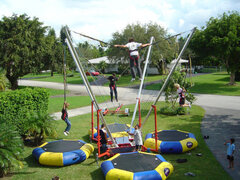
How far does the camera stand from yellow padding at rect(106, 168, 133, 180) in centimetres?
764

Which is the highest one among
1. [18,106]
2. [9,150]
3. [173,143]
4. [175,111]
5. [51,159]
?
[18,106]

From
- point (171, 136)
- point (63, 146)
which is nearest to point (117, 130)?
point (171, 136)

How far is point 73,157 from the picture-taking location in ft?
32.0

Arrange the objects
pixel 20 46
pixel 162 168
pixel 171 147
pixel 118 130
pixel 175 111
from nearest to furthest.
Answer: pixel 162 168, pixel 171 147, pixel 118 130, pixel 175 111, pixel 20 46

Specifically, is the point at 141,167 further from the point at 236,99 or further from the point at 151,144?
the point at 236,99

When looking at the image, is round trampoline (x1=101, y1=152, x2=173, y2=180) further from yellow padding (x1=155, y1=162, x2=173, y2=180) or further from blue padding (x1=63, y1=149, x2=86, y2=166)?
blue padding (x1=63, y1=149, x2=86, y2=166)

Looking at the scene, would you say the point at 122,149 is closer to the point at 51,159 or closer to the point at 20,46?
the point at 51,159

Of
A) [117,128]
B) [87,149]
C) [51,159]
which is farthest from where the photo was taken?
[117,128]

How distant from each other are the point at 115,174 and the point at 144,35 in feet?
118

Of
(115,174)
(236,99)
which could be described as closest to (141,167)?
(115,174)

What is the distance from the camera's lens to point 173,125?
15773 millimetres

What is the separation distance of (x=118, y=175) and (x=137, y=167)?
84 cm

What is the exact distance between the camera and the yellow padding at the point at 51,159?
9555 mm

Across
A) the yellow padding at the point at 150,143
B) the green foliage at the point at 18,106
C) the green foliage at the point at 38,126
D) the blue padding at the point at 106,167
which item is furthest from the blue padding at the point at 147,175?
the green foliage at the point at 18,106
